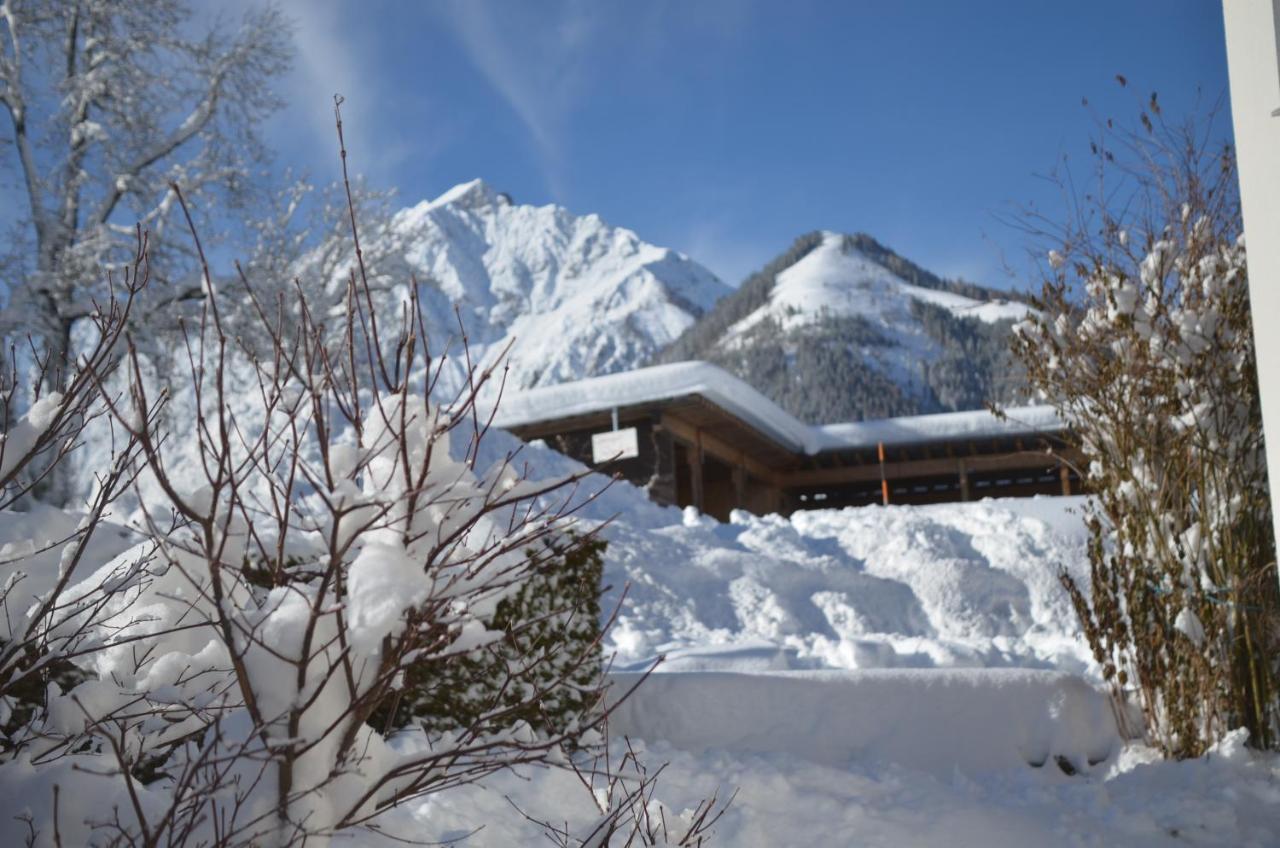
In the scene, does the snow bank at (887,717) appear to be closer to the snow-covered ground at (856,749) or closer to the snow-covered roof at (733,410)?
the snow-covered ground at (856,749)

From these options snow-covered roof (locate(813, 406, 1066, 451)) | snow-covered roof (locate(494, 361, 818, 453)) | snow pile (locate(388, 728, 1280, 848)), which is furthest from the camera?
snow-covered roof (locate(813, 406, 1066, 451))

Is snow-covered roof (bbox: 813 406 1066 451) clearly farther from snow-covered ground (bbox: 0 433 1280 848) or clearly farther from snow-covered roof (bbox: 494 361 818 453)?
snow-covered ground (bbox: 0 433 1280 848)

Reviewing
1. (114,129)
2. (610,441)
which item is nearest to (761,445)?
(610,441)

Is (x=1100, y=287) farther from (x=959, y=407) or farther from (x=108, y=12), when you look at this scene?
(x=959, y=407)

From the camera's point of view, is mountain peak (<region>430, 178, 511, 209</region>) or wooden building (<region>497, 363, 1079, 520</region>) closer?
wooden building (<region>497, 363, 1079, 520</region>)

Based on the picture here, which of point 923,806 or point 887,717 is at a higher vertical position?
point 887,717

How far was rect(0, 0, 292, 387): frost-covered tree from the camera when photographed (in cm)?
1185

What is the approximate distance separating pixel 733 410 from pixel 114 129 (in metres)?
9.12

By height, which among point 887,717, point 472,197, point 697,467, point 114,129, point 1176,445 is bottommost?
point 887,717

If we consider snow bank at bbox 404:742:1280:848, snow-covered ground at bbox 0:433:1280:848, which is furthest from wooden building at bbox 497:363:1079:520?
snow bank at bbox 404:742:1280:848

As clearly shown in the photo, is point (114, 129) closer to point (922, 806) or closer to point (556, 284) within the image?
point (922, 806)

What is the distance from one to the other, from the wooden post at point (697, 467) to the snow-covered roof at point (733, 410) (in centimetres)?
83

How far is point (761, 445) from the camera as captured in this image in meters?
16.8

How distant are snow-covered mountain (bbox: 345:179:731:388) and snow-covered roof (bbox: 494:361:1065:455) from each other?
264ft
